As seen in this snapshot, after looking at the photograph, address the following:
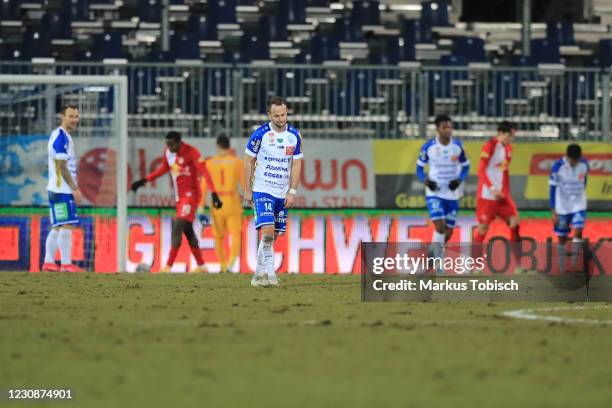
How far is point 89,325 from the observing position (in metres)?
9.31

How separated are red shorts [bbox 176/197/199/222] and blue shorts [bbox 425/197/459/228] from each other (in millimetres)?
3494

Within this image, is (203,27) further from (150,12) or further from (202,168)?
(202,168)

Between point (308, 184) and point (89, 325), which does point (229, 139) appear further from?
point (89, 325)

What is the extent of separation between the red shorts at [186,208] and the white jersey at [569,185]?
19.5ft

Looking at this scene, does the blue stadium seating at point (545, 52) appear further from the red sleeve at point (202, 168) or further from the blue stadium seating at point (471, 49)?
the red sleeve at point (202, 168)

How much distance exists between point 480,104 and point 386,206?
2.49 metres

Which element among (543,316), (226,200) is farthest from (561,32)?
(543,316)

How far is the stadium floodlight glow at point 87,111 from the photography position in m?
18.7

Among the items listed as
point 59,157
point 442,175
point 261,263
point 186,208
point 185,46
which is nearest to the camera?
point 261,263

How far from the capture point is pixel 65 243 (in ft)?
57.7

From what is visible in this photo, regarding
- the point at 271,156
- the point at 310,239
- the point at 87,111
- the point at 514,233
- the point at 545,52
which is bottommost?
the point at 310,239

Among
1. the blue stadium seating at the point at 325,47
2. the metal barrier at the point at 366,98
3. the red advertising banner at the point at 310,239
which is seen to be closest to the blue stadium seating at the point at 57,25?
the blue stadium seating at the point at 325,47

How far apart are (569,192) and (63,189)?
834cm

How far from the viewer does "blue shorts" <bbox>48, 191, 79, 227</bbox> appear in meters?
17.5
